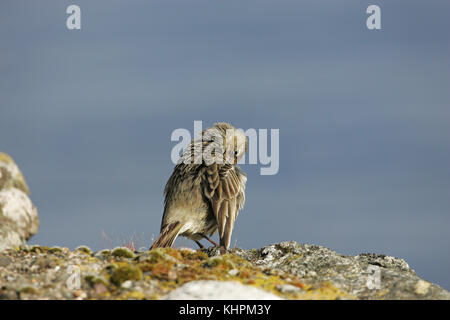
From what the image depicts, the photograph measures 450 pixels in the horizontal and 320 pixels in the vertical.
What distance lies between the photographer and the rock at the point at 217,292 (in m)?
7.01

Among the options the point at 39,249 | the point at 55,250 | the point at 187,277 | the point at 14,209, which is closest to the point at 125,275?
the point at 187,277

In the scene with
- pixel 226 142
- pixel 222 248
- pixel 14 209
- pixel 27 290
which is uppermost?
pixel 226 142

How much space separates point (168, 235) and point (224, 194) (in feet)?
4.95

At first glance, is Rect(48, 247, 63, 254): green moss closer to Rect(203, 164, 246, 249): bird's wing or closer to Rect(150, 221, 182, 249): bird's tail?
Rect(150, 221, 182, 249): bird's tail

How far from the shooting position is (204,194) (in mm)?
12195

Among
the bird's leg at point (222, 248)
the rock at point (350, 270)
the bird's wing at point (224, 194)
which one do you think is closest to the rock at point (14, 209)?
the bird's leg at point (222, 248)

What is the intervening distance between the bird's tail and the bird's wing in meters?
0.90

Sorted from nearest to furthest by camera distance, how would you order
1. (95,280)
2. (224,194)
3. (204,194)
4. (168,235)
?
(95,280) < (168,235) < (224,194) < (204,194)

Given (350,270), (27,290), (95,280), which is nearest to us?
(27,290)

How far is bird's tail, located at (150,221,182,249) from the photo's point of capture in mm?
11548

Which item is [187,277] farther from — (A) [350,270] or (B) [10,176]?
(B) [10,176]

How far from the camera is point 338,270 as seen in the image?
948cm
